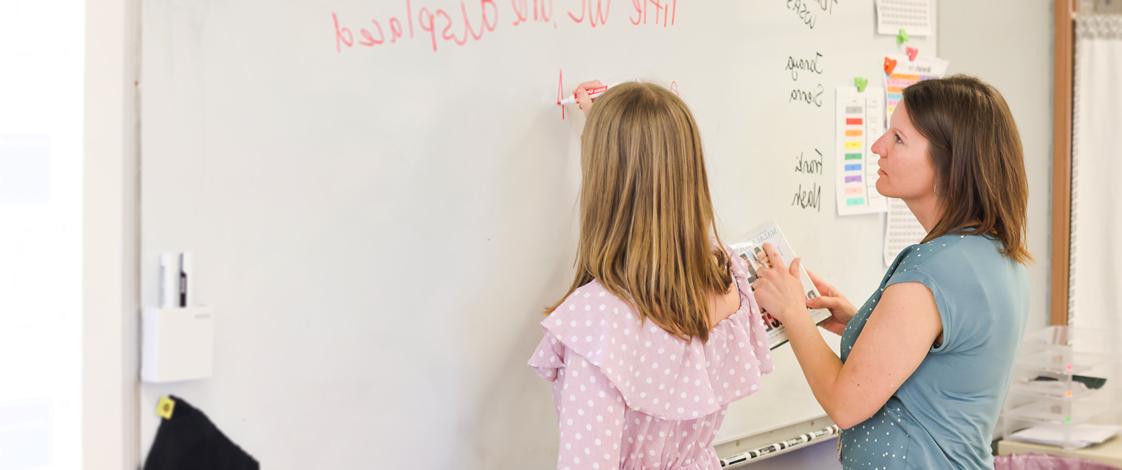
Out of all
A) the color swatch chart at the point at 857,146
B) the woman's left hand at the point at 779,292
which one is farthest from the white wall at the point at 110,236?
the color swatch chart at the point at 857,146

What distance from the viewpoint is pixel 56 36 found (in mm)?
1006

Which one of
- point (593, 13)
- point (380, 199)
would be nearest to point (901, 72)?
point (593, 13)

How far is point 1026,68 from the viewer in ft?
8.21

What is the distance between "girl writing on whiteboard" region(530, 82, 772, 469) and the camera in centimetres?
118

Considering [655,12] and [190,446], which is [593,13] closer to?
[655,12]

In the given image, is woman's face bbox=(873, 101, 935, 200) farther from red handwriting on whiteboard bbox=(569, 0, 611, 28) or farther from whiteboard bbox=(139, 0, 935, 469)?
red handwriting on whiteboard bbox=(569, 0, 611, 28)

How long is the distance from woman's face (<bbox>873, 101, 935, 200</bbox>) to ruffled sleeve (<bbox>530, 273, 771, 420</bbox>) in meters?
0.31

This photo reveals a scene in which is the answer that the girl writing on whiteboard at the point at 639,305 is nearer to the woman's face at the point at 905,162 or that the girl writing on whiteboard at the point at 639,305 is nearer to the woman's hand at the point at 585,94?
the woman's hand at the point at 585,94

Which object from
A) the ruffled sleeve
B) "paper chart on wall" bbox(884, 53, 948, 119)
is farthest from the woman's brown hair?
"paper chart on wall" bbox(884, 53, 948, 119)

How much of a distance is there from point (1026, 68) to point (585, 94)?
61.6 inches

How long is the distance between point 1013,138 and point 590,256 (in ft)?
1.95

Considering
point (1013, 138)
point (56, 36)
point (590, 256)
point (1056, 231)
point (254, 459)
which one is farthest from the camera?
point (1056, 231)

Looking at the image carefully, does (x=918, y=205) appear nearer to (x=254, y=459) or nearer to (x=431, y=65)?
(x=431, y=65)

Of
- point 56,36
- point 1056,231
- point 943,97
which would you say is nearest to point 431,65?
point 56,36
